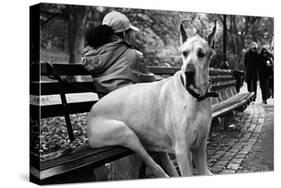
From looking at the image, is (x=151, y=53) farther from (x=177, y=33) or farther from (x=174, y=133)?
(x=174, y=133)

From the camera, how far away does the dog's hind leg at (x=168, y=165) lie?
6.12 metres

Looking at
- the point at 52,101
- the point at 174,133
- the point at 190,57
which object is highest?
the point at 190,57

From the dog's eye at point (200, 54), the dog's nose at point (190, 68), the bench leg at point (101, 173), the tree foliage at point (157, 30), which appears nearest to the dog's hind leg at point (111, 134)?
the bench leg at point (101, 173)

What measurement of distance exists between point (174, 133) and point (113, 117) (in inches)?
27.2

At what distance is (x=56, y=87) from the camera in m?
5.62

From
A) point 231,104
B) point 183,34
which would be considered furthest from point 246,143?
point 183,34

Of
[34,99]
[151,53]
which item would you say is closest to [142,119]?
[151,53]

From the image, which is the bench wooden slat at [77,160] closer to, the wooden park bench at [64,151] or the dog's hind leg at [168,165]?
the wooden park bench at [64,151]

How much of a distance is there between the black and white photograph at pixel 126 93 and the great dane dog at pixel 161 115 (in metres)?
0.01

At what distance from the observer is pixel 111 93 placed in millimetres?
5957

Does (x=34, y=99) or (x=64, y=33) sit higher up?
(x=64, y=33)

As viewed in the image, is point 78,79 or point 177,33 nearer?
point 78,79

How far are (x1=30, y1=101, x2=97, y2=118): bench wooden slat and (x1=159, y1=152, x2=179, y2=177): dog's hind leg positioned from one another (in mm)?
999

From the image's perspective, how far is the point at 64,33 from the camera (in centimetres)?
567
